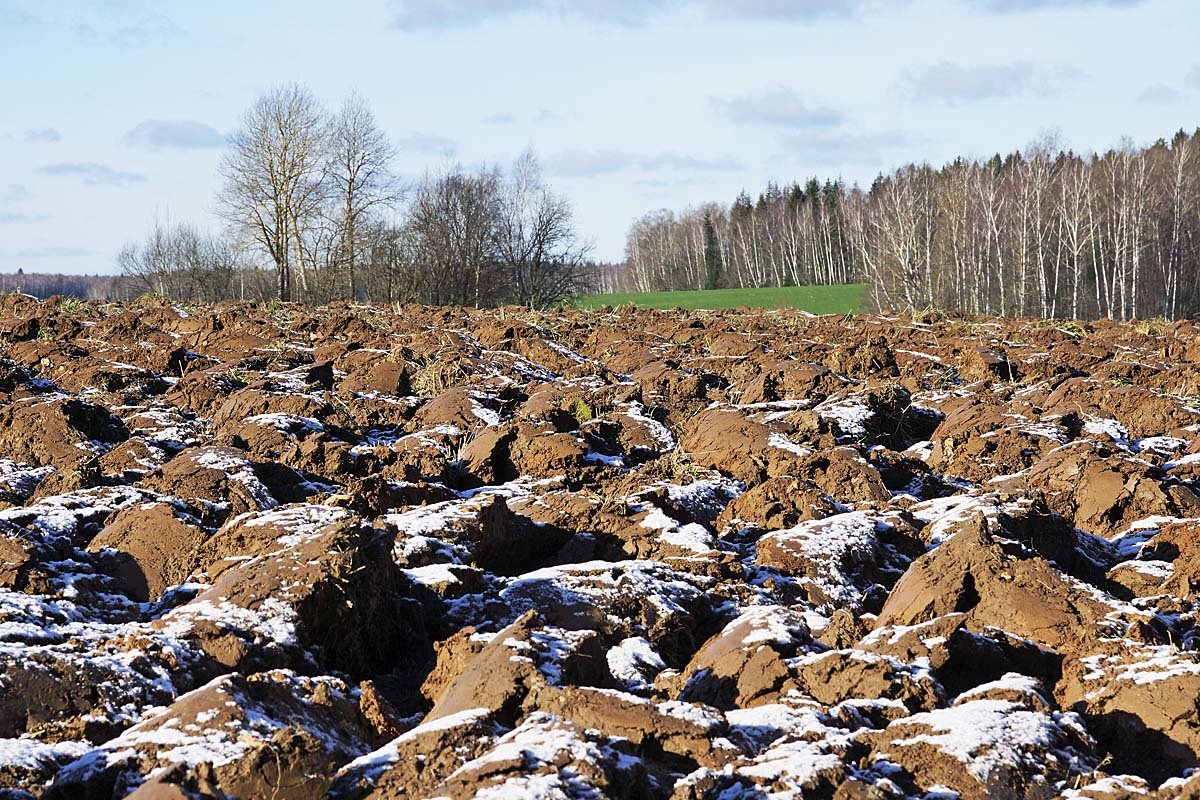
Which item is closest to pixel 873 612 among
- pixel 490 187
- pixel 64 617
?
pixel 64 617

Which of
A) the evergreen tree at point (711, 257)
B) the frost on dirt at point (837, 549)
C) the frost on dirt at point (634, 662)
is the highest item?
the evergreen tree at point (711, 257)

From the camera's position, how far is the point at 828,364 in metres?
13.2

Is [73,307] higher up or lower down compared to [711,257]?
lower down

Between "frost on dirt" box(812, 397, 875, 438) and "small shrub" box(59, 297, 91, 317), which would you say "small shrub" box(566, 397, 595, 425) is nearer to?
"frost on dirt" box(812, 397, 875, 438)

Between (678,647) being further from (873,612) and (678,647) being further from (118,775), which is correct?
(118,775)

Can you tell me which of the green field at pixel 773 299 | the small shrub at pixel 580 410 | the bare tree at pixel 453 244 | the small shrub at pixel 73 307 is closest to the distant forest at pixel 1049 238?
the green field at pixel 773 299

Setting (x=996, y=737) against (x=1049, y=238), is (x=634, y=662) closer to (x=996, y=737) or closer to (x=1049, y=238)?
(x=996, y=737)

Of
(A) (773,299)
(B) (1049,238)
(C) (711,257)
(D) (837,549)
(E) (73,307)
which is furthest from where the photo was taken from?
(C) (711,257)

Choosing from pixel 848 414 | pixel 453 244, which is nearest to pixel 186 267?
pixel 453 244

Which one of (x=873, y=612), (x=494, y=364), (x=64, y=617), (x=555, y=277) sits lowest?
(x=873, y=612)

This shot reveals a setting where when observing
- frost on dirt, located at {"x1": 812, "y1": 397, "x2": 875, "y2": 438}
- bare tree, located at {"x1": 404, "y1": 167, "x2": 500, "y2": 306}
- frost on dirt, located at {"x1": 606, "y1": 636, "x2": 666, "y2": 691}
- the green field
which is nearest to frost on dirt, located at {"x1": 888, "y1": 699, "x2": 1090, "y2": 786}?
frost on dirt, located at {"x1": 606, "y1": 636, "x2": 666, "y2": 691}

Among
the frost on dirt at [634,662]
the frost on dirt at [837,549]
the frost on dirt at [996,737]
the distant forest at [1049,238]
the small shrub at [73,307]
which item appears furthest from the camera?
the distant forest at [1049,238]

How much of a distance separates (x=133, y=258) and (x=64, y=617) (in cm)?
6727

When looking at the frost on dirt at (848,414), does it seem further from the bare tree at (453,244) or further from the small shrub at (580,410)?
the bare tree at (453,244)
